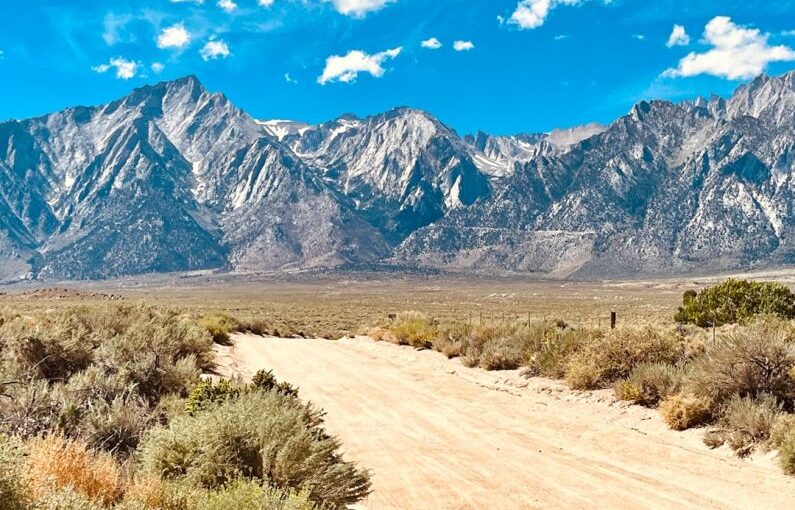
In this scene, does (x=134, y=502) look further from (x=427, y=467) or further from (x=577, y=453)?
(x=577, y=453)

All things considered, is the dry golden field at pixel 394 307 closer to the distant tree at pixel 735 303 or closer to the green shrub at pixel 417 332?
the distant tree at pixel 735 303

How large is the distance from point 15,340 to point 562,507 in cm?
1064

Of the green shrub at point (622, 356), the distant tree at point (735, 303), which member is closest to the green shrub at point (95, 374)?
the green shrub at point (622, 356)

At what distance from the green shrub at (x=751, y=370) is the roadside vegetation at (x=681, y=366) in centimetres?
2

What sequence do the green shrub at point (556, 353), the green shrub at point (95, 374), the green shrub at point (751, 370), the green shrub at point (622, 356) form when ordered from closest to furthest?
the green shrub at point (95, 374) < the green shrub at point (751, 370) < the green shrub at point (622, 356) < the green shrub at point (556, 353)

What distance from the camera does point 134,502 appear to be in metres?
4.98

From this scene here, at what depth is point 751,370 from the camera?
40.8ft

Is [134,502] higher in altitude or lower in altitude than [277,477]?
higher

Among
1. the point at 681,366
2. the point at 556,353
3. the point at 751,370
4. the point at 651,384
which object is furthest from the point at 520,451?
the point at 556,353

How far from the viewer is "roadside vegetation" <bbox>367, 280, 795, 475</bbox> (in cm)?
1134

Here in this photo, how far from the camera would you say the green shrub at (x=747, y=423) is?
11.0 meters

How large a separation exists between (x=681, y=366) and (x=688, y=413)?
2602 millimetres

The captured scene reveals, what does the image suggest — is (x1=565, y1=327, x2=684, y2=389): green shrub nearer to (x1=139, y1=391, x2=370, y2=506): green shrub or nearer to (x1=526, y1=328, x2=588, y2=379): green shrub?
(x1=526, y1=328, x2=588, y2=379): green shrub

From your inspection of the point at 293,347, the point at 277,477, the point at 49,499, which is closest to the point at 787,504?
the point at 277,477
